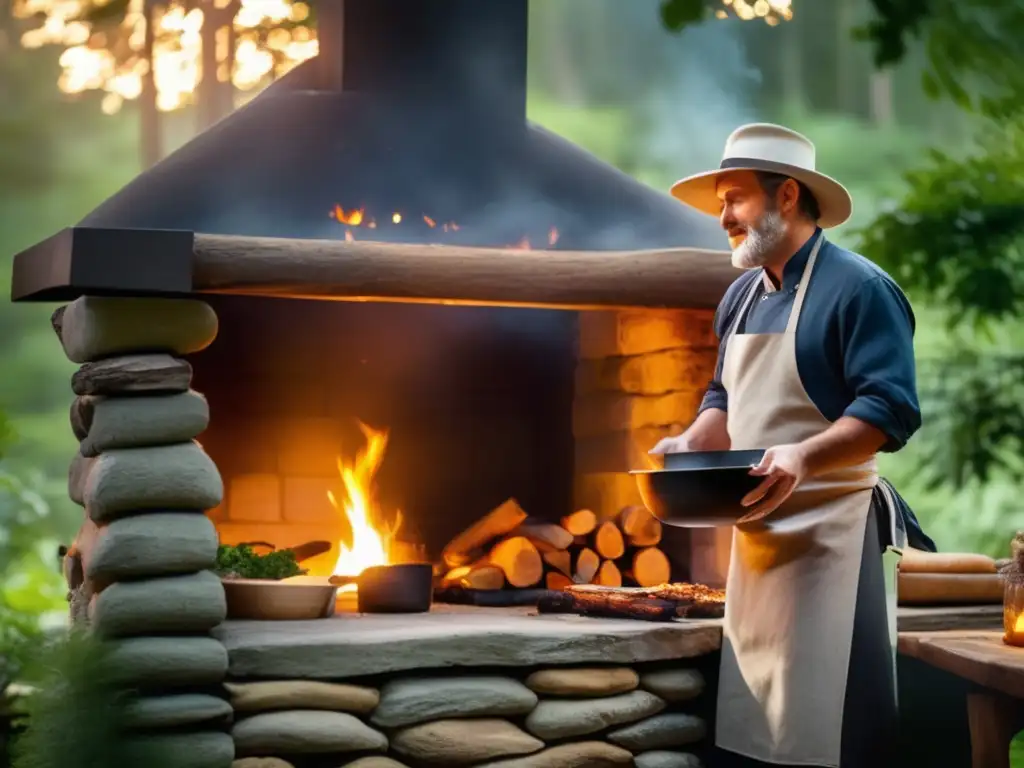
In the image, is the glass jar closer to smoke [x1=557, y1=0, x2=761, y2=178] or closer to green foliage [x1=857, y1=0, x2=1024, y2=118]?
green foliage [x1=857, y1=0, x2=1024, y2=118]

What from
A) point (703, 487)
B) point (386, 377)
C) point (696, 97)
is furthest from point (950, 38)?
point (696, 97)

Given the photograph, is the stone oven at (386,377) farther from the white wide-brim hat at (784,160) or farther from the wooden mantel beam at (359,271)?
the white wide-brim hat at (784,160)

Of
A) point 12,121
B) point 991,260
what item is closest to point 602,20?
point 12,121

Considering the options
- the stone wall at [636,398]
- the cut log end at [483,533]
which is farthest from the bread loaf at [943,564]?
the cut log end at [483,533]

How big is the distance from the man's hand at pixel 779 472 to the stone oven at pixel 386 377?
907mm

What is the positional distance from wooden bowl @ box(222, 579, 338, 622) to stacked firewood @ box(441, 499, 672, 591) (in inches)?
33.6

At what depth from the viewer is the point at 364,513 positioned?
573 cm

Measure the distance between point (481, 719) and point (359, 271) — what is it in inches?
52.6

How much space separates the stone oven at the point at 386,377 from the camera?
4359mm

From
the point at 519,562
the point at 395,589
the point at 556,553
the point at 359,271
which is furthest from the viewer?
the point at 556,553

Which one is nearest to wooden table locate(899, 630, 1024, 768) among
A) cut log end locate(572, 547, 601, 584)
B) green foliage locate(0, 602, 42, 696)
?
cut log end locate(572, 547, 601, 584)

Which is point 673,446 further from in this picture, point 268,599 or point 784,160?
point 268,599

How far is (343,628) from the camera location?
4602mm

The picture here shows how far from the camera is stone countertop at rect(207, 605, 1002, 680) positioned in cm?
432
